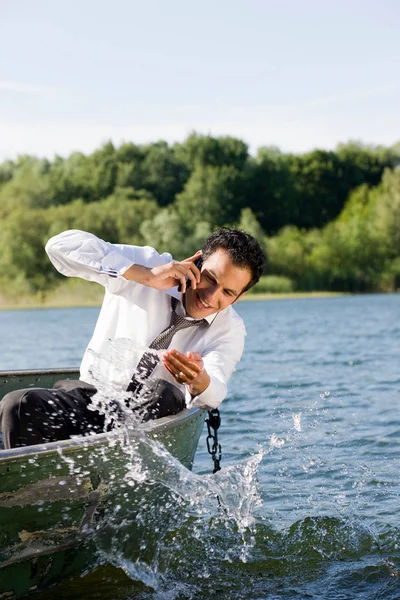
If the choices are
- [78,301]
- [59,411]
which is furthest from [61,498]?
[78,301]

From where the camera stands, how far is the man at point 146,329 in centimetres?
403

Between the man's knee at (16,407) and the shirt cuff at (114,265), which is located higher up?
the shirt cuff at (114,265)

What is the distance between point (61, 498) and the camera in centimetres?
388

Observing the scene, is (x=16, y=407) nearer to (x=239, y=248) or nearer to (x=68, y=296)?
(x=239, y=248)

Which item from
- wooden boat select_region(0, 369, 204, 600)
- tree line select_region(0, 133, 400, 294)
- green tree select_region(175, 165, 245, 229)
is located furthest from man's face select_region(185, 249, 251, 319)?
green tree select_region(175, 165, 245, 229)

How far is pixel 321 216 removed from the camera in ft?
211

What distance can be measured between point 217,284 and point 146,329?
0.40 metres

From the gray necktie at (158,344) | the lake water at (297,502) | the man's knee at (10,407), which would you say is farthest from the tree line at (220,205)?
the man's knee at (10,407)

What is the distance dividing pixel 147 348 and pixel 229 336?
16.2 inches

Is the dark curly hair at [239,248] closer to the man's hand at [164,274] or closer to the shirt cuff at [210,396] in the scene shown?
the man's hand at [164,274]

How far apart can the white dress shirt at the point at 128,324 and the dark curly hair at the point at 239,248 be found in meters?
0.26

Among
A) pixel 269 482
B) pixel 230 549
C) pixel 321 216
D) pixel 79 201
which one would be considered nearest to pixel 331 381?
pixel 269 482

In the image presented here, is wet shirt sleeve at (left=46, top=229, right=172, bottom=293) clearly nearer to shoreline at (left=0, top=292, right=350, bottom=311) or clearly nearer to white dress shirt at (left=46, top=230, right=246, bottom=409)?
white dress shirt at (left=46, top=230, right=246, bottom=409)

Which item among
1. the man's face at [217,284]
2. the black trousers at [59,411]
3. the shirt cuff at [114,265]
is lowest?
the black trousers at [59,411]
